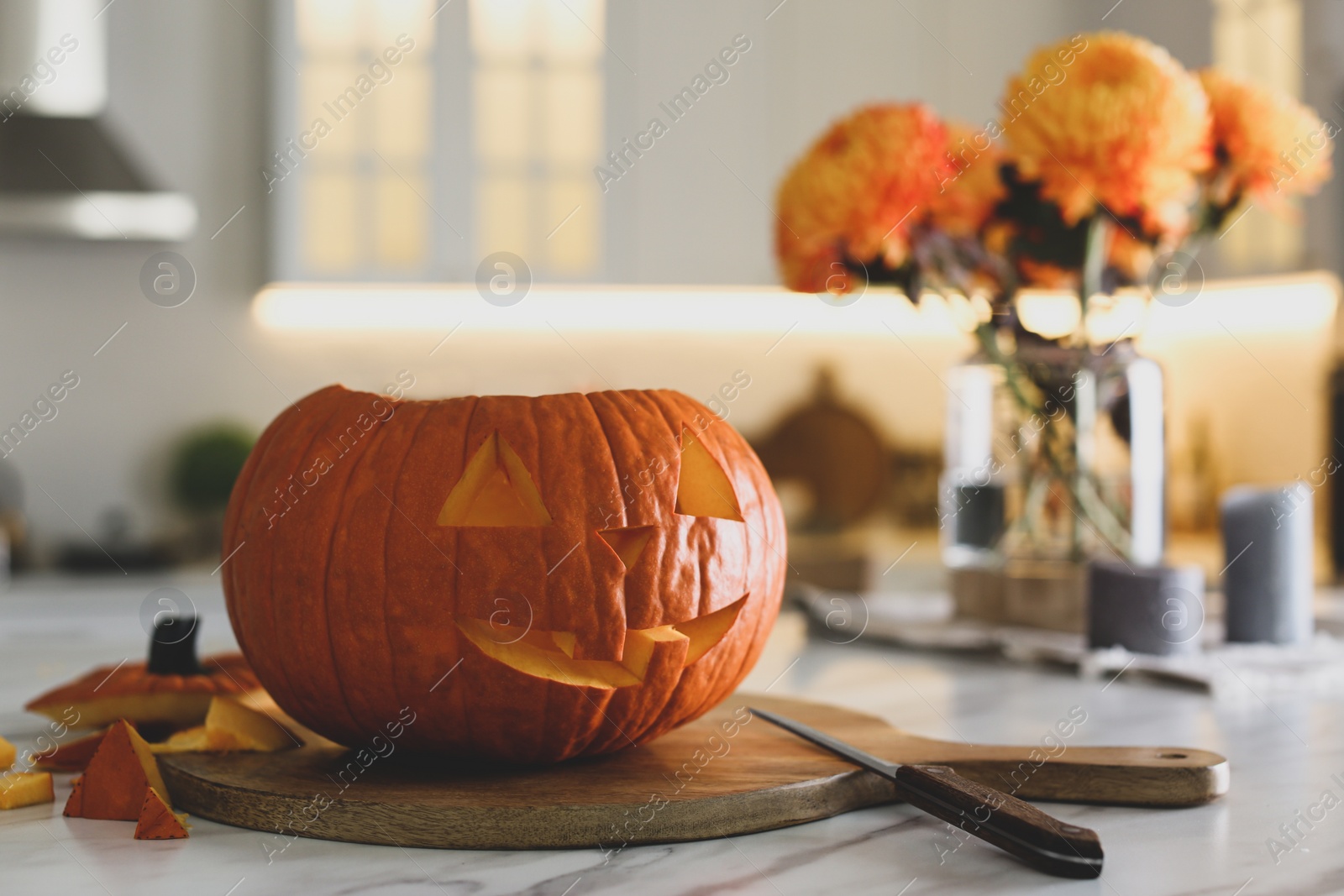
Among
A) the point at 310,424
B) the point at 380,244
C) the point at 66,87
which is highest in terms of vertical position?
the point at 66,87

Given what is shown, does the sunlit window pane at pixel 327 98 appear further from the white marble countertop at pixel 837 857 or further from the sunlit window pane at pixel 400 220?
the white marble countertop at pixel 837 857

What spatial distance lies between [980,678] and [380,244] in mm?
1962

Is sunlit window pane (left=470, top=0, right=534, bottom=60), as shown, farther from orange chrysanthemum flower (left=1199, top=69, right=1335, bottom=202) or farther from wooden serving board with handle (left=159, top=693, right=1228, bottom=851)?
wooden serving board with handle (left=159, top=693, right=1228, bottom=851)

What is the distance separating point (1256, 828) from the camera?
622 mm

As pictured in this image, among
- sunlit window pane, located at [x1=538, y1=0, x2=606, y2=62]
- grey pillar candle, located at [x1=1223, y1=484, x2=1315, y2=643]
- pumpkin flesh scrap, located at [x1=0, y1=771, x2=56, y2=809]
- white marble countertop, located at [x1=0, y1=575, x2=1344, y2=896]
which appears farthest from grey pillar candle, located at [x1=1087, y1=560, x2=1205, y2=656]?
sunlit window pane, located at [x1=538, y1=0, x2=606, y2=62]

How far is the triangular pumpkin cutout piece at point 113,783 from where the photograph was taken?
24.8 inches

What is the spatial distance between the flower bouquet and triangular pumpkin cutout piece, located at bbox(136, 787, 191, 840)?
32.9 inches

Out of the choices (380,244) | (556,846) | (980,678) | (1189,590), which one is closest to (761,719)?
(556,846)

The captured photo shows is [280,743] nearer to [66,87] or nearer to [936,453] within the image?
[66,87]

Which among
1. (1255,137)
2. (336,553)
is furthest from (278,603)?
(1255,137)

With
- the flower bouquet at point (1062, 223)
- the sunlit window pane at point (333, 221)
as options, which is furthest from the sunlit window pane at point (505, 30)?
the flower bouquet at point (1062, 223)

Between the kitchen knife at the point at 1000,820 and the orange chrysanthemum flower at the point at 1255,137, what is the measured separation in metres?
0.81

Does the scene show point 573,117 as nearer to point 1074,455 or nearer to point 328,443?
point 1074,455

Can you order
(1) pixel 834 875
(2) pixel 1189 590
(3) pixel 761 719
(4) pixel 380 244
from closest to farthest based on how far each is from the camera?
(1) pixel 834 875, (3) pixel 761 719, (2) pixel 1189 590, (4) pixel 380 244
